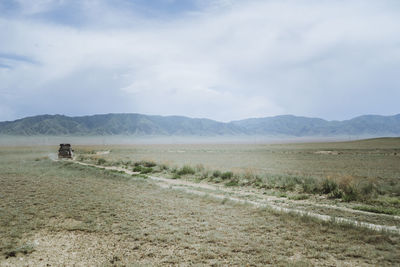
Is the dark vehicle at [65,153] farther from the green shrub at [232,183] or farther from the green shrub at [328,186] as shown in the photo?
the green shrub at [328,186]

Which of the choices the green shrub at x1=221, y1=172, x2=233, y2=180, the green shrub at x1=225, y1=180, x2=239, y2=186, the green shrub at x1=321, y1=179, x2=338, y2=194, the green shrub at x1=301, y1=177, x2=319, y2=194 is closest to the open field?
the green shrub at x1=321, y1=179, x2=338, y2=194

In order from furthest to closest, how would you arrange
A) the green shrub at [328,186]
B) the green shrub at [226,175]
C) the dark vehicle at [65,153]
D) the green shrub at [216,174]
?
1. the dark vehicle at [65,153]
2. the green shrub at [216,174]
3. the green shrub at [226,175]
4. the green shrub at [328,186]

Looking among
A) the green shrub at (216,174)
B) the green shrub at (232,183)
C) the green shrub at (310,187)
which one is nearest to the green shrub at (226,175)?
the green shrub at (216,174)

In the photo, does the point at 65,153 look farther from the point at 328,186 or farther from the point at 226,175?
the point at 328,186

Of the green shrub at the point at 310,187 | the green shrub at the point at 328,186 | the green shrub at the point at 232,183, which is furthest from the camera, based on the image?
the green shrub at the point at 232,183

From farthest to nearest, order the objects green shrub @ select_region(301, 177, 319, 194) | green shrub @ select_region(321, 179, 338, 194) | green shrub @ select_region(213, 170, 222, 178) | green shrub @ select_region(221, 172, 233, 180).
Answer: green shrub @ select_region(213, 170, 222, 178) < green shrub @ select_region(221, 172, 233, 180) < green shrub @ select_region(301, 177, 319, 194) < green shrub @ select_region(321, 179, 338, 194)

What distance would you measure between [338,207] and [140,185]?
1059 centimetres

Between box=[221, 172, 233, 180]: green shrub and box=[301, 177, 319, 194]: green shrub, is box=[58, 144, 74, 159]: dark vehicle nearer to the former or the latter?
box=[221, 172, 233, 180]: green shrub

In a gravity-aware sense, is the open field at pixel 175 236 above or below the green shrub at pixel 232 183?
above

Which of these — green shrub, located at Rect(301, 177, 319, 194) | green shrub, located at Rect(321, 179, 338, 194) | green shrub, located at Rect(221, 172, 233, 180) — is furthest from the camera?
green shrub, located at Rect(221, 172, 233, 180)

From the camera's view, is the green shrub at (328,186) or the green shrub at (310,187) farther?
the green shrub at (310,187)

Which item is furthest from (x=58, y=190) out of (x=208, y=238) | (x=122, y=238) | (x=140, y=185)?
(x=208, y=238)

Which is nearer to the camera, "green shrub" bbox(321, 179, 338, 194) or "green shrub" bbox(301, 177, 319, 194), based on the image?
"green shrub" bbox(321, 179, 338, 194)

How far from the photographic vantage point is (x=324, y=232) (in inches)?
283
